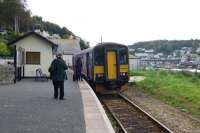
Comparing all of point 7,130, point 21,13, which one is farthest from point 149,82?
point 21,13

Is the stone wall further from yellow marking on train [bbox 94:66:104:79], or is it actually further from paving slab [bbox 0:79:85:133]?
paving slab [bbox 0:79:85:133]

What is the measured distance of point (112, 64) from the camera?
27.8 metres

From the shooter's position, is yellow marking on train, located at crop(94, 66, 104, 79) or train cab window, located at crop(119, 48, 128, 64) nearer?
yellow marking on train, located at crop(94, 66, 104, 79)

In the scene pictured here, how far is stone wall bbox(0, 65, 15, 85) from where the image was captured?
2734cm

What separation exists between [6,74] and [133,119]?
455 inches

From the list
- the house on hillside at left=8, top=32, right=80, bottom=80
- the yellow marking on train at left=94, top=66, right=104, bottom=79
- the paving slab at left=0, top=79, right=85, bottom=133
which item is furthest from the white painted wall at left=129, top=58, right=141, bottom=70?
the paving slab at left=0, top=79, right=85, bottom=133

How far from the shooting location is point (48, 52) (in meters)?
33.7

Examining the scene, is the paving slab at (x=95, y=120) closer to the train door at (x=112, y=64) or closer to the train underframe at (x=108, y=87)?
the train door at (x=112, y=64)

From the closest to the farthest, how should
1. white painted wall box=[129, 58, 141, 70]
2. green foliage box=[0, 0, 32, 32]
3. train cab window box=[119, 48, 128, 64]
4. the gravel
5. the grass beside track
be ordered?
the gravel
the grass beside track
train cab window box=[119, 48, 128, 64]
white painted wall box=[129, 58, 141, 70]
green foliage box=[0, 0, 32, 32]

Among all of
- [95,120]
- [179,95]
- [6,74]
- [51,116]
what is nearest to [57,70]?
[51,116]

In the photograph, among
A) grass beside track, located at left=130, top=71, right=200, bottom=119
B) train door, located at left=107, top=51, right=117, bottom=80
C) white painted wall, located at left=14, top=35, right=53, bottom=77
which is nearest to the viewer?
grass beside track, located at left=130, top=71, right=200, bottom=119

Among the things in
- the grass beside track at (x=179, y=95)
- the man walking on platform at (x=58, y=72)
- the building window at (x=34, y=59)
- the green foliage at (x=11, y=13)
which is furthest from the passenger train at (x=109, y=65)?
the green foliage at (x=11, y=13)

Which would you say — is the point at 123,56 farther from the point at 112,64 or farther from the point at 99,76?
the point at 99,76

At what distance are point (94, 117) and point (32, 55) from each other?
21573 mm
